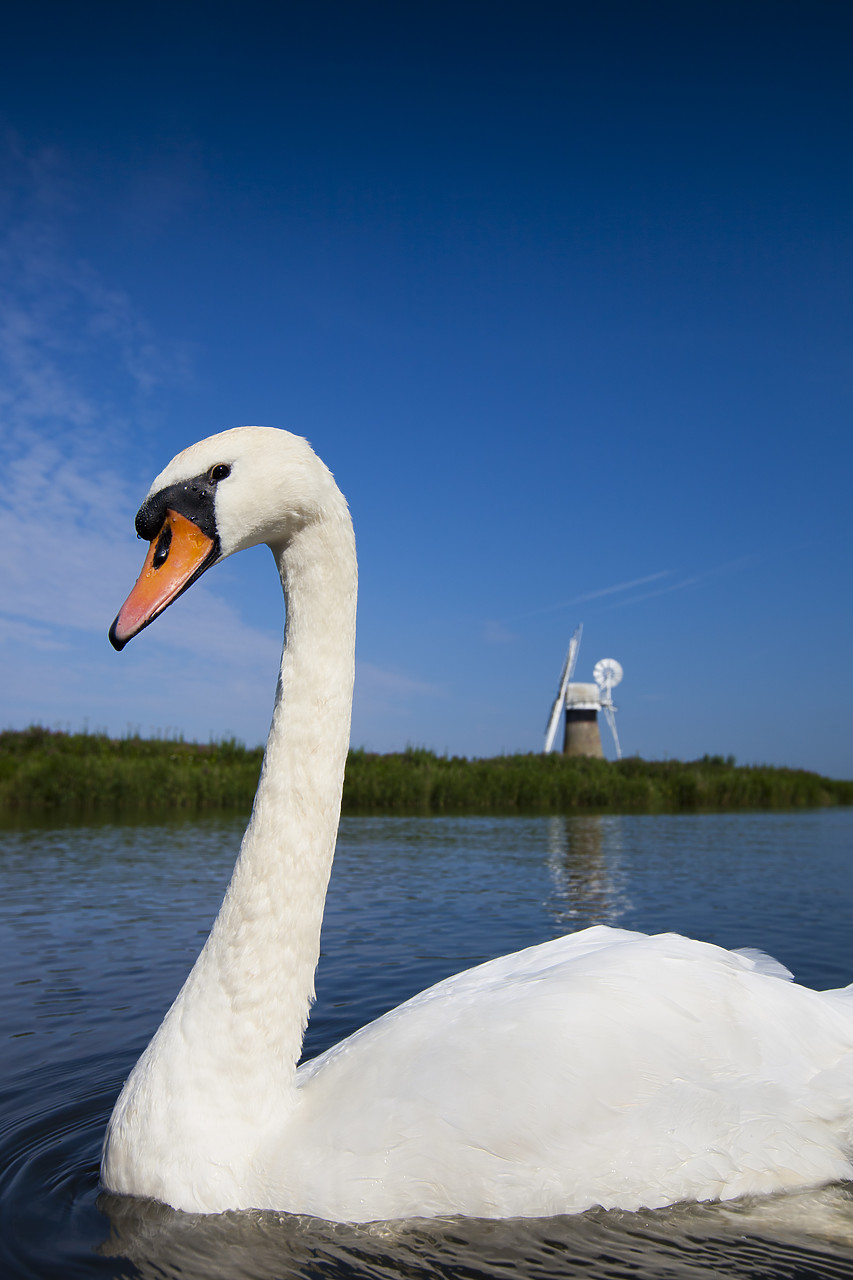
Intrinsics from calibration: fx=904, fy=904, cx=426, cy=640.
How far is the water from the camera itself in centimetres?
214

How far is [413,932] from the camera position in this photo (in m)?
6.02

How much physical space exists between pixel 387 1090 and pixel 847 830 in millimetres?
14785

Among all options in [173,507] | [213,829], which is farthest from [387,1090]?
[213,829]

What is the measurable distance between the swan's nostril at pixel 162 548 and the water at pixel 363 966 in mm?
1642

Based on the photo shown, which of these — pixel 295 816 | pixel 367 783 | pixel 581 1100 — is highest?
pixel 367 783

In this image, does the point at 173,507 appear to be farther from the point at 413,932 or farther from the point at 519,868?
the point at 519,868

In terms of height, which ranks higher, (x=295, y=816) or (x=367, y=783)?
(x=367, y=783)

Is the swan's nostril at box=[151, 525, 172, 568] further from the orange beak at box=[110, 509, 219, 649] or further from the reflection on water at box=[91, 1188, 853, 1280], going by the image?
the reflection on water at box=[91, 1188, 853, 1280]

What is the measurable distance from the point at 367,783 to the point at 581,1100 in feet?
54.5

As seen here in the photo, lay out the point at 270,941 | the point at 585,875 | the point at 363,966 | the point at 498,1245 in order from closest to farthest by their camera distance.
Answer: the point at 498,1245 → the point at 270,941 → the point at 363,966 → the point at 585,875

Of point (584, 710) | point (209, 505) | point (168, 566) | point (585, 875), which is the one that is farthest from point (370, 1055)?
point (584, 710)

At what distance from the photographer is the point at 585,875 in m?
9.05

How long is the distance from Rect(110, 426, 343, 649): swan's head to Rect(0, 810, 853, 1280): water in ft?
5.17

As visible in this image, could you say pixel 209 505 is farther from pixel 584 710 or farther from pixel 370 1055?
pixel 584 710
